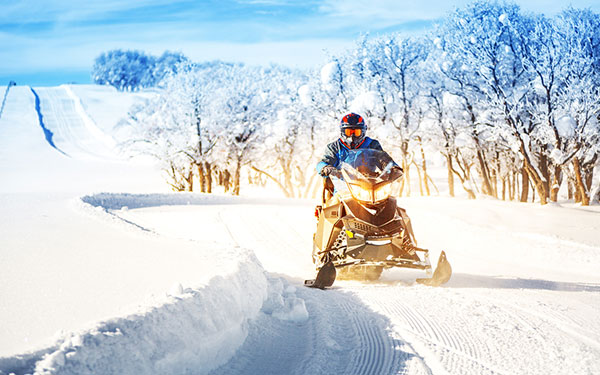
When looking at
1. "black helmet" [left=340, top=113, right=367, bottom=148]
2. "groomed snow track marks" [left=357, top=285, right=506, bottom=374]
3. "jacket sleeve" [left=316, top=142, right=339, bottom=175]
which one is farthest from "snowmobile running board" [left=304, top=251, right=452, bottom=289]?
"black helmet" [left=340, top=113, right=367, bottom=148]

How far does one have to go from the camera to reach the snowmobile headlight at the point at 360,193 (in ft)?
20.4

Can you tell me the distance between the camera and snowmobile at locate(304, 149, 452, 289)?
6242 mm

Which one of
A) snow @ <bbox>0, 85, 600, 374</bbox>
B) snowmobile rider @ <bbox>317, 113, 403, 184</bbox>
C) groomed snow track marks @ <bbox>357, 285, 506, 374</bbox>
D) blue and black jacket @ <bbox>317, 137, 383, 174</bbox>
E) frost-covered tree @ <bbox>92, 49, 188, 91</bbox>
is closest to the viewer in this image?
snow @ <bbox>0, 85, 600, 374</bbox>

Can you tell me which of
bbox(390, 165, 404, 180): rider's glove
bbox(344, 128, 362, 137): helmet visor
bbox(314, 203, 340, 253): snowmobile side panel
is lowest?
bbox(314, 203, 340, 253): snowmobile side panel

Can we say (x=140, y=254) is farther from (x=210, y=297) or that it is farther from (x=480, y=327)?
(x=480, y=327)

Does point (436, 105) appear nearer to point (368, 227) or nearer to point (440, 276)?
point (440, 276)

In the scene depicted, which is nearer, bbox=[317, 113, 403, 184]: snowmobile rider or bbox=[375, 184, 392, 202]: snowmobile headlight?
bbox=[375, 184, 392, 202]: snowmobile headlight

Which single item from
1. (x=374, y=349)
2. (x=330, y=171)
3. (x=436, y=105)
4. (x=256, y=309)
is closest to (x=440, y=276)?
(x=330, y=171)

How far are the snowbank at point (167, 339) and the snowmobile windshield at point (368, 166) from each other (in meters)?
2.36

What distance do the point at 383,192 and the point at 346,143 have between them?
1149mm

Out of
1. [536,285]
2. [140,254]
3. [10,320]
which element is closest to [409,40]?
[536,285]

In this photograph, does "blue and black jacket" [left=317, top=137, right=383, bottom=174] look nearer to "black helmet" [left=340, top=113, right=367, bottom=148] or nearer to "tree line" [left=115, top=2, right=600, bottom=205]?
"black helmet" [left=340, top=113, right=367, bottom=148]

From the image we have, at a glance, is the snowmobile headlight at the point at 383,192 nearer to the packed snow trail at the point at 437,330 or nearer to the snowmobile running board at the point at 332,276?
the snowmobile running board at the point at 332,276

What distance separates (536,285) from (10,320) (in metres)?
6.48
